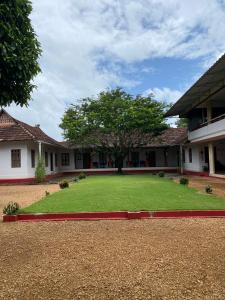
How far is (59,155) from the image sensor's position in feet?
124

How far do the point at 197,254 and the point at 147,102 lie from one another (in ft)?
84.9

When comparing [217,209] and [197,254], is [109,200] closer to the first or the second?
[217,209]

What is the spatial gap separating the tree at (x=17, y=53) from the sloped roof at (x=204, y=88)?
1022 cm

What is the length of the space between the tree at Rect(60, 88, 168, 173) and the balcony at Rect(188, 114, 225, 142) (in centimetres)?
398

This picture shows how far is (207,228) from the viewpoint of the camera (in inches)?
333

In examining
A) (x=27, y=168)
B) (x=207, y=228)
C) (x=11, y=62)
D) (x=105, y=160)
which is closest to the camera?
(x=11, y=62)

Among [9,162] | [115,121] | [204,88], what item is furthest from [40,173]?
[204,88]

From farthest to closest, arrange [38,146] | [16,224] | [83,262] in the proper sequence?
[38,146], [16,224], [83,262]

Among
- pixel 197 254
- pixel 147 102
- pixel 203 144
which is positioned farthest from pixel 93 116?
pixel 197 254

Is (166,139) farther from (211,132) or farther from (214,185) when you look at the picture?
(214,185)

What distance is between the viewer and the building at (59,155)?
86.1 ft

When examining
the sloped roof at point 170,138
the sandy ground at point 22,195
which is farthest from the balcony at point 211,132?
the sandy ground at point 22,195

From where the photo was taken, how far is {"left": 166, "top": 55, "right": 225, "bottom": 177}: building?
21016 millimetres

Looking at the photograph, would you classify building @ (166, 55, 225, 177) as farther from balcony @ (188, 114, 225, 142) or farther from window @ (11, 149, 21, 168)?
window @ (11, 149, 21, 168)
